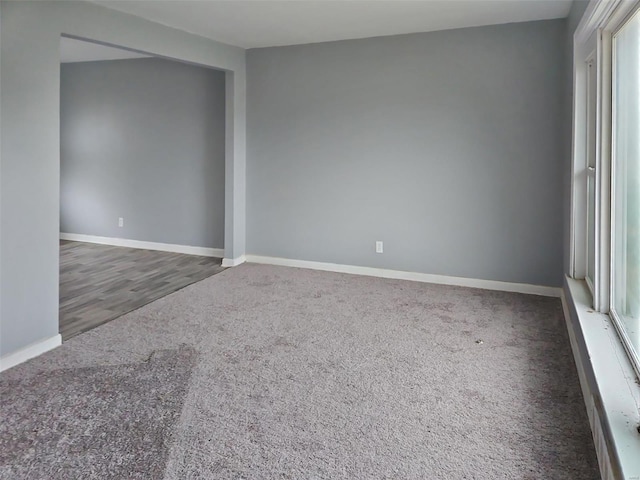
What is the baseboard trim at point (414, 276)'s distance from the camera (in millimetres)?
4328

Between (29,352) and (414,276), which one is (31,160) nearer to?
(29,352)

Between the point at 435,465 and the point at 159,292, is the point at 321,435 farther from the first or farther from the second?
the point at 159,292

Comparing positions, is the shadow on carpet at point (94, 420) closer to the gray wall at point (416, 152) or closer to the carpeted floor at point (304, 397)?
the carpeted floor at point (304, 397)

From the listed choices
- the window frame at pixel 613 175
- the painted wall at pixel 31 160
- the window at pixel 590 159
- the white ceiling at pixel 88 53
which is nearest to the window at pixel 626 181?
the window frame at pixel 613 175

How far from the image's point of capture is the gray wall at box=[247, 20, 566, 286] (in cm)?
419

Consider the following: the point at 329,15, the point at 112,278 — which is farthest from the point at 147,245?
the point at 329,15

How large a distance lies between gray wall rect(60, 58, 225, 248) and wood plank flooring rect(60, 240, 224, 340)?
375 millimetres

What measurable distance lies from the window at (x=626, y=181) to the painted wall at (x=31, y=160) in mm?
3216

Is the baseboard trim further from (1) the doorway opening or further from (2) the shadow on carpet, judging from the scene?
(2) the shadow on carpet

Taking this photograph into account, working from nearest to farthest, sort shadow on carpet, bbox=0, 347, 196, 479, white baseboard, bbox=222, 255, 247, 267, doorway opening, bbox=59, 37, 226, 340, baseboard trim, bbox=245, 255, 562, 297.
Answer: shadow on carpet, bbox=0, 347, 196, 479 → baseboard trim, bbox=245, 255, 562, 297 → white baseboard, bbox=222, 255, 247, 267 → doorway opening, bbox=59, 37, 226, 340

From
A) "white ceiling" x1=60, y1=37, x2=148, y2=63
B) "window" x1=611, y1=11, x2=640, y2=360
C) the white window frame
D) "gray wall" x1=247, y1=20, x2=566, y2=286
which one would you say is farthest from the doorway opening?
"window" x1=611, y1=11, x2=640, y2=360

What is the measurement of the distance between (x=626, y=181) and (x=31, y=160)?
3.33 meters

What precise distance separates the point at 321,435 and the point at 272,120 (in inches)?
151

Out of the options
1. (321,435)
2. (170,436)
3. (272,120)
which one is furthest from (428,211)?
(170,436)
